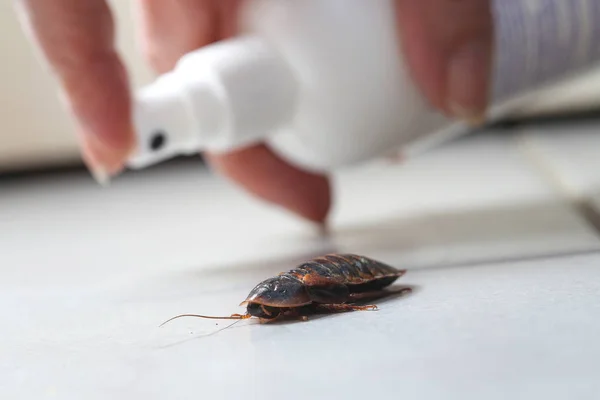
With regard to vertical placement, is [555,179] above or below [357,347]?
above

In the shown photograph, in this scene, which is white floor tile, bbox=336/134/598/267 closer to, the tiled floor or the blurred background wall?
the tiled floor

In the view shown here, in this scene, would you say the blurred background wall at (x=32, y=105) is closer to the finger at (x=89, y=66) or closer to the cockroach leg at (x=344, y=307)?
the finger at (x=89, y=66)

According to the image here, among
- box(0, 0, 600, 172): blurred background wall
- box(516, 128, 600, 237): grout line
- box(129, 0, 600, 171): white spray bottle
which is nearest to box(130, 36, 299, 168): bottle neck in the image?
box(129, 0, 600, 171): white spray bottle

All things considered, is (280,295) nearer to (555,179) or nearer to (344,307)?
(344,307)

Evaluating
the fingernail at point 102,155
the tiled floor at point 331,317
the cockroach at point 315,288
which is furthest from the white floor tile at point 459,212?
the fingernail at point 102,155

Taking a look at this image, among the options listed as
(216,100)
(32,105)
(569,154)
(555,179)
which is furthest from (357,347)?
(32,105)
